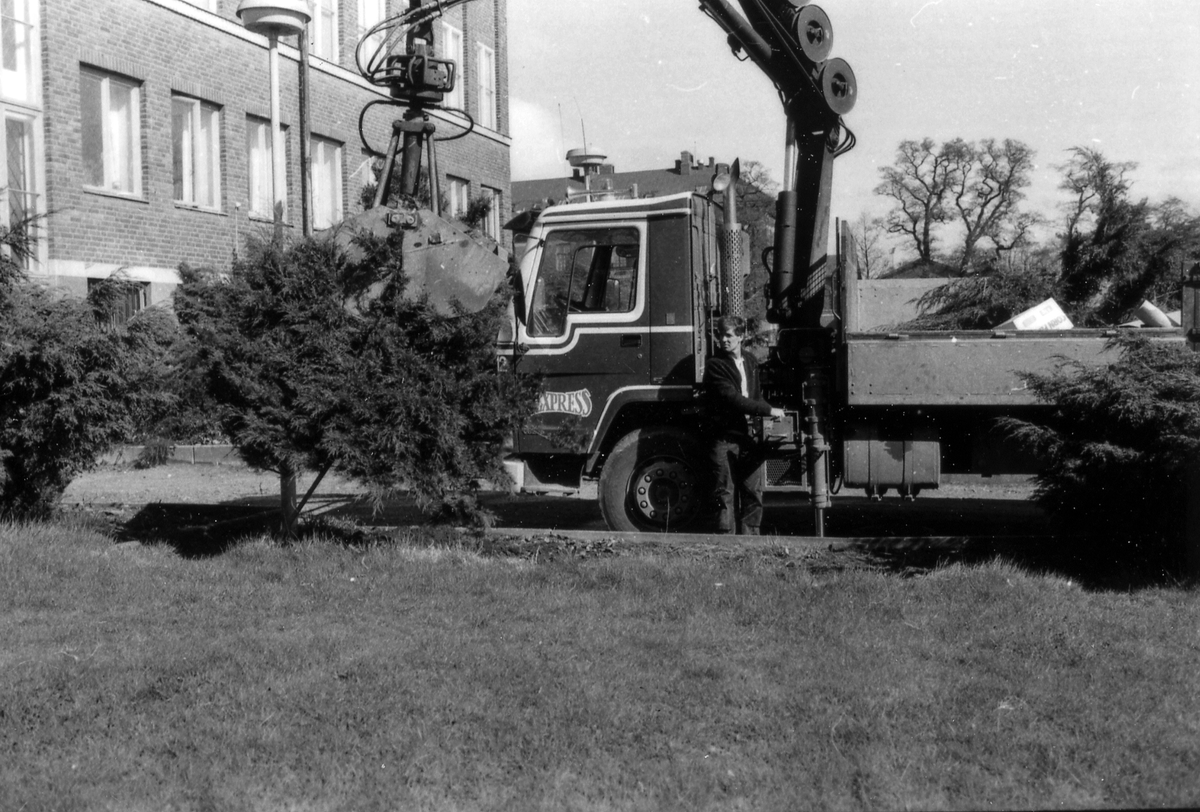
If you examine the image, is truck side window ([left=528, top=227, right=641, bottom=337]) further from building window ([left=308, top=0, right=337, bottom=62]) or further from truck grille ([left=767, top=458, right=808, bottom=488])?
building window ([left=308, top=0, right=337, bottom=62])

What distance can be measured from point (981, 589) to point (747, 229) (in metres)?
4.74

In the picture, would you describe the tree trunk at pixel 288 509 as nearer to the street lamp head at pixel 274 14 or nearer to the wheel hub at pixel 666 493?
the wheel hub at pixel 666 493

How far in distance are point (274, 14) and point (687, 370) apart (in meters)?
8.82

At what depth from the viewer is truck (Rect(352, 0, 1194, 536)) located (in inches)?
348

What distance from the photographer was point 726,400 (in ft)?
28.7

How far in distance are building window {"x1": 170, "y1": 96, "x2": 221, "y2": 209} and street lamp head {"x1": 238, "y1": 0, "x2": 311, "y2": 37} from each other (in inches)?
222

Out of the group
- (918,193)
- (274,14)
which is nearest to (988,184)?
(918,193)

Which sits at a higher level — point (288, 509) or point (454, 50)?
point (454, 50)

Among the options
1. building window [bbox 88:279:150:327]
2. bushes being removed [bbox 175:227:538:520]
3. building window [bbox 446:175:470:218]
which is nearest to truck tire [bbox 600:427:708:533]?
bushes being removed [bbox 175:227:538:520]

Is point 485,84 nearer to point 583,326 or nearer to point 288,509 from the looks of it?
point 583,326

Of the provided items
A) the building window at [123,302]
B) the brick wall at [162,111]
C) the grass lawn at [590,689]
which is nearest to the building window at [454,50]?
the brick wall at [162,111]

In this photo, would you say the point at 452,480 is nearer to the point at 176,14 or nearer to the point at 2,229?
the point at 2,229

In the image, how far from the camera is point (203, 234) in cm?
2092

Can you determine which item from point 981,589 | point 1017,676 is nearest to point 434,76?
point 981,589
